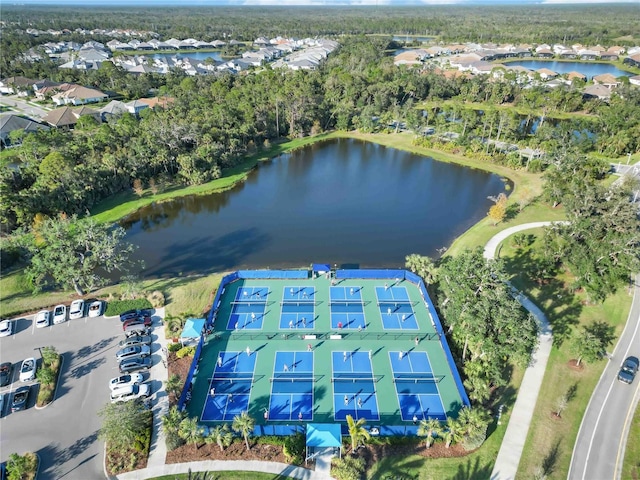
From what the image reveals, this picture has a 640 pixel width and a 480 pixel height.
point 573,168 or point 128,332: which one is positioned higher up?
point 573,168

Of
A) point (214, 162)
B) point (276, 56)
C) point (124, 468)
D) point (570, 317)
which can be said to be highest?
point (276, 56)

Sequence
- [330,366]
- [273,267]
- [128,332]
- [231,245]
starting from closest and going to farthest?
[330,366] → [128,332] → [273,267] → [231,245]

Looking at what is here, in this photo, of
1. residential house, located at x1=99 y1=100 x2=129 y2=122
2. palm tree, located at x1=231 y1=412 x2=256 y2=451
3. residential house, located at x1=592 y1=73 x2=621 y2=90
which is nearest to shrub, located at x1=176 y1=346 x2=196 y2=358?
palm tree, located at x1=231 y1=412 x2=256 y2=451

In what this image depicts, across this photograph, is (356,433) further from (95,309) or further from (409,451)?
(95,309)

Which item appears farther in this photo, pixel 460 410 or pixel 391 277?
pixel 391 277

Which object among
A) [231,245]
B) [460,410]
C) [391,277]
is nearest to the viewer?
[460,410]

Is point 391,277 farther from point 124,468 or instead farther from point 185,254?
point 124,468

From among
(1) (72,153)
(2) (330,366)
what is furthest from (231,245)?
(1) (72,153)
